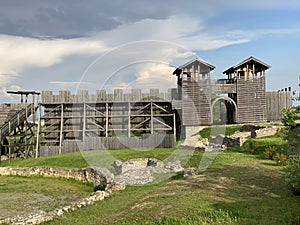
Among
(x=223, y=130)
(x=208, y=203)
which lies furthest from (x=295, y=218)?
(x=223, y=130)

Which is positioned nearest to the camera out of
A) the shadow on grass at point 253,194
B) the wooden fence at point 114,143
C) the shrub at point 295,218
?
the shrub at point 295,218

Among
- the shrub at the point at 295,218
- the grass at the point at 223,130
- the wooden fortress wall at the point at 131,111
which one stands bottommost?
the shrub at the point at 295,218

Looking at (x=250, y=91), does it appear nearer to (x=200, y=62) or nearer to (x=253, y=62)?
(x=253, y=62)

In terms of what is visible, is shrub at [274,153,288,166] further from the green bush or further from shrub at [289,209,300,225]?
shrub at [289,209,300,225]

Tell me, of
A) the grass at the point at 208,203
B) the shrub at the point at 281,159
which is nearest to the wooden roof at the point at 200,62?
the shrub at the point at 281,159

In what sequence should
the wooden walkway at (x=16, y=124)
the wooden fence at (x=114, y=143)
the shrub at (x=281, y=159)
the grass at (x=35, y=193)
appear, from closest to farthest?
the grass at (x=35, y=193), the shrub at (x=281, y=159), the wooden fence at (x=114, y=143), the wooden walkway at (x=16, y=124)

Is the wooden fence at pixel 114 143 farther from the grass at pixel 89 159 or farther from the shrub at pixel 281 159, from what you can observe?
the shrub at pixel 281 159

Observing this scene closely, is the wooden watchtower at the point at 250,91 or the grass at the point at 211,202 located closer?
the grass at the point at 211,202

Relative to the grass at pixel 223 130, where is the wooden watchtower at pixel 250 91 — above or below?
above

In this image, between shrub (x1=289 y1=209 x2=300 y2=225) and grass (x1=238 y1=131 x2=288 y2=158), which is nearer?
shrub (x1=289 y1=209 x2=300 y2=225)

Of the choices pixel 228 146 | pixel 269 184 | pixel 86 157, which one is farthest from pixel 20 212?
pixel 228 146

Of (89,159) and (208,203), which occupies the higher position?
(208,203)

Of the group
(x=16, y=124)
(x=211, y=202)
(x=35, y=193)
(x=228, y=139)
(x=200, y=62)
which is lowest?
(x=35, y=193)

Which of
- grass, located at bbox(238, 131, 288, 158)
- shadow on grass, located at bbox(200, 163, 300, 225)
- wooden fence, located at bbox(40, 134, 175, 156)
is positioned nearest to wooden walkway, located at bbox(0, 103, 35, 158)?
wooden fence, located at bbox(40, 134, 175, 156)
